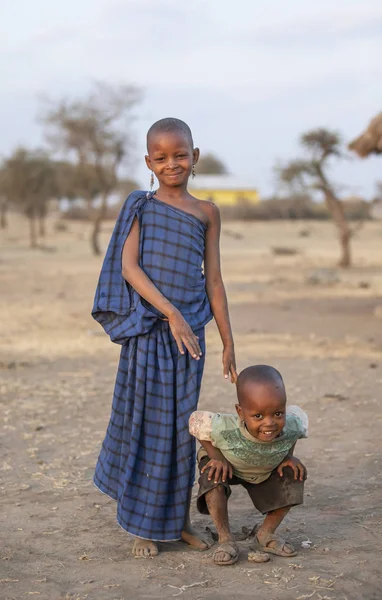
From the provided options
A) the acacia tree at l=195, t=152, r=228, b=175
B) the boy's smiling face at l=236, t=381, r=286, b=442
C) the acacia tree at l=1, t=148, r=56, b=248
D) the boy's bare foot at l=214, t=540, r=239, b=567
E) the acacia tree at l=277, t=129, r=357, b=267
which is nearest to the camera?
the boy's smiling face at l=236, t=381, r=286, b=442

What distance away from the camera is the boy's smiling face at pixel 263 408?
10.6 ft

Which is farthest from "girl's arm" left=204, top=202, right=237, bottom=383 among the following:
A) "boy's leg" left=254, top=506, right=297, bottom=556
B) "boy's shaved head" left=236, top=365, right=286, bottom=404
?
"boy's leg" left=254, top=506, right=297, bottom=556

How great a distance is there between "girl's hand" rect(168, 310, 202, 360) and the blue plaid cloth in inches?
5.0

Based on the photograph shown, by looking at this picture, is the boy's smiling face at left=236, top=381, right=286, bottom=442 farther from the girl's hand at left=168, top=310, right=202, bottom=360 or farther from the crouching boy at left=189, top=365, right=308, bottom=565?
the girl's hand at left=168, top=310, right=202, bottom=360

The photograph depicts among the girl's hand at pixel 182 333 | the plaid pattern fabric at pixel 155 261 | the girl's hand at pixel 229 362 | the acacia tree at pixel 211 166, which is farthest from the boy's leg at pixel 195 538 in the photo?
the acacia tree at pixel 211 166

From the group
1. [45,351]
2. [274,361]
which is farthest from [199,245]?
[45,351]

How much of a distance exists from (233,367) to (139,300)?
0.48 metres

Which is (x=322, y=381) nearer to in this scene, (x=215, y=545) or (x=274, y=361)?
(x=274, y=361)

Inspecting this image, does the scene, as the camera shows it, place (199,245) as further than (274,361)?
No

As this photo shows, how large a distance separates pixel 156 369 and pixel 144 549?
28.0 inches

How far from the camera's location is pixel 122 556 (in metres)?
3.57

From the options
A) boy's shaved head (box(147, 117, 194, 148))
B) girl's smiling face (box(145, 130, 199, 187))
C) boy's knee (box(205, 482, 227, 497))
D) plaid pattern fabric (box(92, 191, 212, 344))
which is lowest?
boy's knee (box(205, 482, 227, 497))

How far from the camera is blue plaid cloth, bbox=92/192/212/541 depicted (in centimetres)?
352

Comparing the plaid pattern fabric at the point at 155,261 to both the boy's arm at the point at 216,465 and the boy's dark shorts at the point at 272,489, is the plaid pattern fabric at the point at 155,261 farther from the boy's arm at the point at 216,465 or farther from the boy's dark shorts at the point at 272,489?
the boy's dark shorts at the point at 272,489
